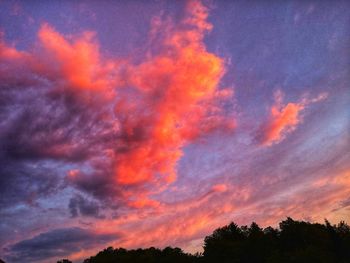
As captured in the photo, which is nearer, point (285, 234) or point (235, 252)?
point (235, 252)

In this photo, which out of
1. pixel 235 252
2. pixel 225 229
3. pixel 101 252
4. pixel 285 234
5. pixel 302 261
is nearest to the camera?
pixel 302 261

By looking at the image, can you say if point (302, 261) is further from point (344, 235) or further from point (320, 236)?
point (344, 235)

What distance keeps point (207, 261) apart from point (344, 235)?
177 ft

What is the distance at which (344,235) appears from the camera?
438 ft

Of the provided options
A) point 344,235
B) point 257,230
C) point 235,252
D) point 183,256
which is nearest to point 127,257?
point 183,256

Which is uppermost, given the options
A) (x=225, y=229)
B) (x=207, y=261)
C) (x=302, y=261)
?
(x=225, y=229)

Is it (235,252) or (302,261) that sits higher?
(235,252)

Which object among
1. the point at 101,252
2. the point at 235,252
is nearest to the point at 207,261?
the point at 235,252

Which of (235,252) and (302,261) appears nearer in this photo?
(302,261)

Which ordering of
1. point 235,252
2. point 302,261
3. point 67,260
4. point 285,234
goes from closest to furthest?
point 302,261, point 235,252, point 285,234, point 67,260

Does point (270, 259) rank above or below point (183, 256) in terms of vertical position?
below

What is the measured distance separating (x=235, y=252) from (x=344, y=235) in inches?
1830

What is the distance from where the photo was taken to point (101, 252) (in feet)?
506

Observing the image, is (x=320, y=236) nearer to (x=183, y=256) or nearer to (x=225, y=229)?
(x=225, y=229)
